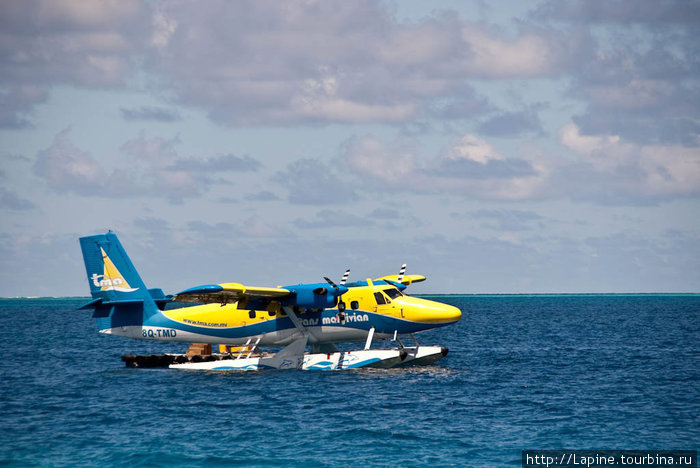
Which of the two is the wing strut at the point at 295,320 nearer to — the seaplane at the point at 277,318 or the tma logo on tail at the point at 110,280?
the seaplane at the point at 277,318

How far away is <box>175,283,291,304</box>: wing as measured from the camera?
35.1 metres

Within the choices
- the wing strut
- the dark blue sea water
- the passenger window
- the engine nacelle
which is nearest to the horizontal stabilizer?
the dark blue sea water

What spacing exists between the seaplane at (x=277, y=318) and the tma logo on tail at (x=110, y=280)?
0.17ft

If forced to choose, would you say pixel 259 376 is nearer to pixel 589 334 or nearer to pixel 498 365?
pixel 498 365

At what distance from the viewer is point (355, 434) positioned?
26047mm

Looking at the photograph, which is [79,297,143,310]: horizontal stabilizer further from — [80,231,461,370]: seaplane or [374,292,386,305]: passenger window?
[374,292,386,305]: passenger window

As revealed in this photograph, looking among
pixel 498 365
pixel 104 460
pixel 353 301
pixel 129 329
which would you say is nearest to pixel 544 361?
pixel 498 365

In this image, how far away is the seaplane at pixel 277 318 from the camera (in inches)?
1564

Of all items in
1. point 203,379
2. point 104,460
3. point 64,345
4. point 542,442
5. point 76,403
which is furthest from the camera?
point 64,345

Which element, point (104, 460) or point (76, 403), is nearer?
point (104, 460)

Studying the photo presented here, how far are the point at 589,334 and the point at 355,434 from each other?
53981 millimetres

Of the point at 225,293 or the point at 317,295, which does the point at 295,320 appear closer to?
the point at 317,295

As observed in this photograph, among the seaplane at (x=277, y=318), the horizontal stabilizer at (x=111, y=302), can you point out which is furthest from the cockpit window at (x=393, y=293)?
the horizontal stabilizer at (x=111, y=302)

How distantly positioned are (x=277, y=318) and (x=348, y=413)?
12157mm
